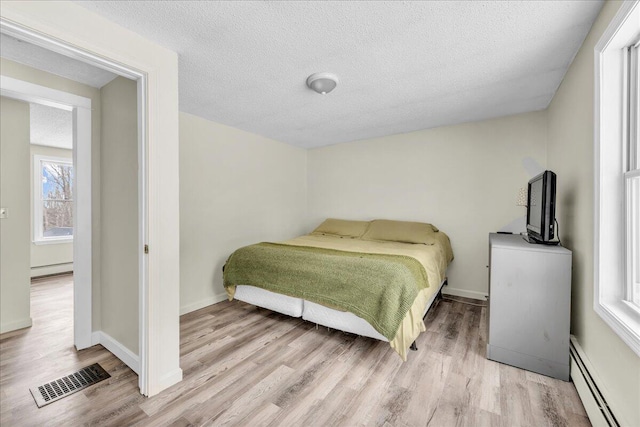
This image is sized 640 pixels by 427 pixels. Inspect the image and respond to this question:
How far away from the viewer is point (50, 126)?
360 cm

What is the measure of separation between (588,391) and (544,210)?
1.09m

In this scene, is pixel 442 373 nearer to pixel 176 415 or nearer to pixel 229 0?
pixel 176 415

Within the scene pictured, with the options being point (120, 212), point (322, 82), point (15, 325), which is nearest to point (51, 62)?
point (120, 212)

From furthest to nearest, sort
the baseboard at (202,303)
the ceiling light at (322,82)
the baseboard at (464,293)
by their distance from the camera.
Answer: the baseboard at (464,293)
the baseboard at (202,303)
the ceiling light at (322,82)

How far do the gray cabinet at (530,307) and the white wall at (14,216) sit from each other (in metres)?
4.20

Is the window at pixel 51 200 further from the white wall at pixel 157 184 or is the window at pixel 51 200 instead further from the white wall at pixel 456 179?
the white wall at pixel 456 179

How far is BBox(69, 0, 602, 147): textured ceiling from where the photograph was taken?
1.43m

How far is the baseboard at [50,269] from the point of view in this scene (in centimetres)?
436

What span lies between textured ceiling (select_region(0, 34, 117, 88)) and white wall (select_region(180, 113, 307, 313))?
0.88m

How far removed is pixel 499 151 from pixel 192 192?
3657 mm

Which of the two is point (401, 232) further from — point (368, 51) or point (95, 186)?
point (95, 186)

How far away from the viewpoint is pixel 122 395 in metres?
1.64

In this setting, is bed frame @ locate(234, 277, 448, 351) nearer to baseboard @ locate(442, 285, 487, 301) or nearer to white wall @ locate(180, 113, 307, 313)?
white wall @ locate(180, 113, 307, 313)

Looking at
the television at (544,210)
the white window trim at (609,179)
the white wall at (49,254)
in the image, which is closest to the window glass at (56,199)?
the white wall at (49,254)
